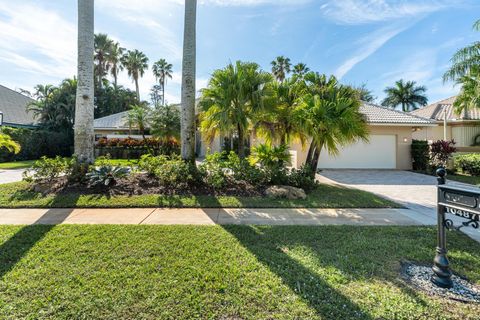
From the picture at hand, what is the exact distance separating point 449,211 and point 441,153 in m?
13.9

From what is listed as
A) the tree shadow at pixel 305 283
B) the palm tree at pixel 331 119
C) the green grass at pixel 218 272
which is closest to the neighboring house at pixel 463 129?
the palm tree at pixel 331 119

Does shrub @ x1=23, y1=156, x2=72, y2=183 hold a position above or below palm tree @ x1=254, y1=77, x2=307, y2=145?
below

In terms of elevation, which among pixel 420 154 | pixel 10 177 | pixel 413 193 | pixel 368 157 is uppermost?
pixel 420 154

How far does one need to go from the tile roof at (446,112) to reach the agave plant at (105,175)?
73.0ft

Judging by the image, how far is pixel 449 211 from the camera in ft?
9.27

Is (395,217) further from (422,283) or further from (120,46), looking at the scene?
(120,46)

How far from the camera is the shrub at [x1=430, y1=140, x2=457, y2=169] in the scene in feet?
43.2

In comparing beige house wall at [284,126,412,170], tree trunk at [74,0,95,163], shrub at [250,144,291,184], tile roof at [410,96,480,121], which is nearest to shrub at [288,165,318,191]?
shrub at [250,144,291,184]

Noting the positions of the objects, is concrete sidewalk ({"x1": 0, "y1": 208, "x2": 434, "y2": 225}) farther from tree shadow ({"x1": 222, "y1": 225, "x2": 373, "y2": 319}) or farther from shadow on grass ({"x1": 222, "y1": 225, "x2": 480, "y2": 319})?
tree shadow ({"x1": 222, "y1": 225, "x2": 373, "y2": 319})

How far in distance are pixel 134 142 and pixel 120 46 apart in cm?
2022

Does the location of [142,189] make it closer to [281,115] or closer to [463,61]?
[281,115]

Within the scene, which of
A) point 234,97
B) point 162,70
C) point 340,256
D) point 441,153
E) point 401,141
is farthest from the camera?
point 162,70

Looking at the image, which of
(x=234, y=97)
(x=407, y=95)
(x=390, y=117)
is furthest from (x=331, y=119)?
(x=407, y=95)

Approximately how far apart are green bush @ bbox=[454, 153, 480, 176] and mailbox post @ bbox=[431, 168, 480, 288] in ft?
45.9
